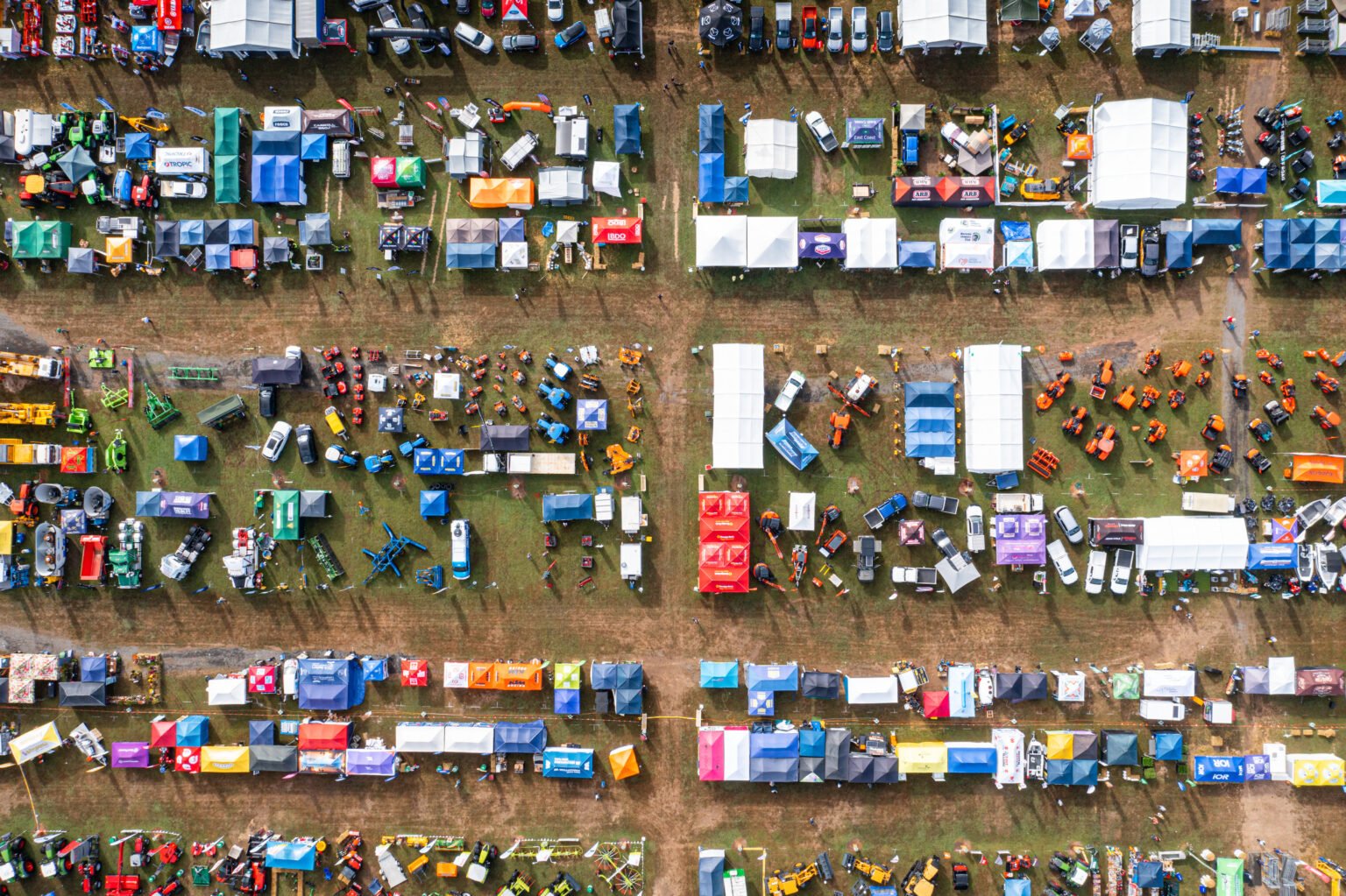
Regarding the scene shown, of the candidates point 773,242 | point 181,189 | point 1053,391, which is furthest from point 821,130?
point 181,189

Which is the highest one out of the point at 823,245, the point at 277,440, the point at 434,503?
the point at 823,245

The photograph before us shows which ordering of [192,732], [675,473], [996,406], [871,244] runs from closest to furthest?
[996,406], [871,244], [192,732], [675,473]

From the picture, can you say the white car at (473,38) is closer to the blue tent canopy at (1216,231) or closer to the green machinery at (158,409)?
the green machinery at (158,409)

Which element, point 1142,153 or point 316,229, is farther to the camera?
point 316,229

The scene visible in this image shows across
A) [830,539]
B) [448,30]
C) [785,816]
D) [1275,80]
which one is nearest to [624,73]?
[448,30]

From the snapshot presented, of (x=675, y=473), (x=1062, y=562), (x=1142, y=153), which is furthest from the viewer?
(x=675, y=473)

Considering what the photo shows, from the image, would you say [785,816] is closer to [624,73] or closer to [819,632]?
[819,632]

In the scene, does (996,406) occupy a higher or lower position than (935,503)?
higher

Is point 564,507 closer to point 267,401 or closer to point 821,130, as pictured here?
point 267,401
